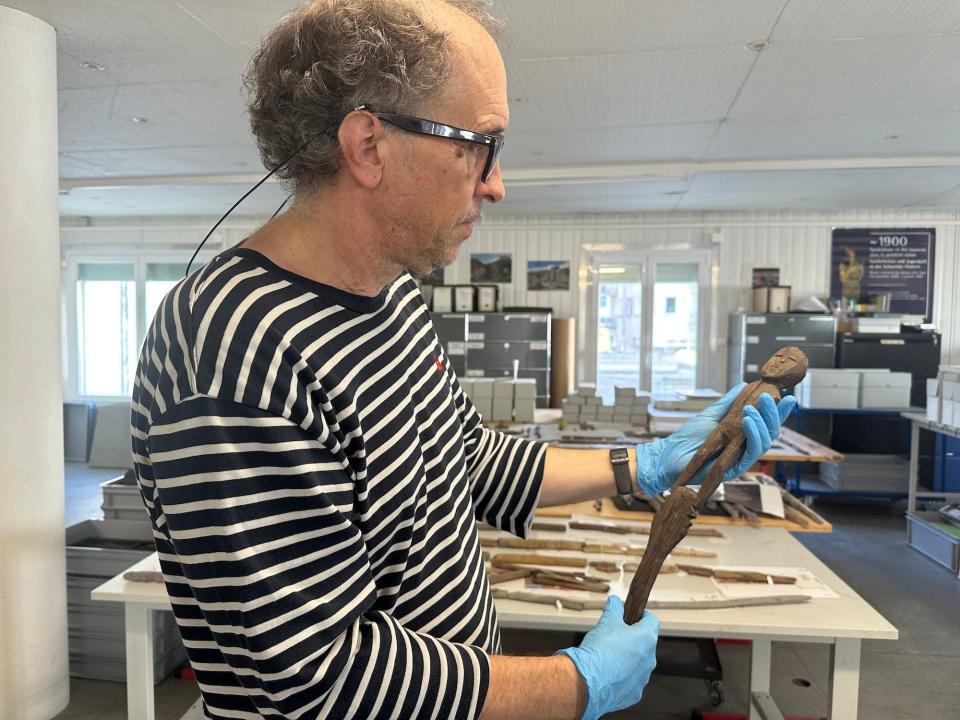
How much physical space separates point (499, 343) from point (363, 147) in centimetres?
705

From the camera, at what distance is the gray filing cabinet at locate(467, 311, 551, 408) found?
781 cm

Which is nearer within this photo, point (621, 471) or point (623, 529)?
point (621, 471)

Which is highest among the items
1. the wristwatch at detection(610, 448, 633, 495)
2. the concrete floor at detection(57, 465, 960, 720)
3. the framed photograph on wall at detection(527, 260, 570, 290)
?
the framed photograph on wall at detection(527, 260, 570, 290)

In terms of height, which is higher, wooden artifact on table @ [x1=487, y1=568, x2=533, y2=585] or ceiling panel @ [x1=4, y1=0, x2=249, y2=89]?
ceiling panel @ [x1=4, y1=0, x2=249, y2=89]

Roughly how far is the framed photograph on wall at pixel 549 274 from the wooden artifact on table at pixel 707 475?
7.01m

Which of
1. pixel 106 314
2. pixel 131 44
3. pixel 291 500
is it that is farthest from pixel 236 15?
pixel 106 314

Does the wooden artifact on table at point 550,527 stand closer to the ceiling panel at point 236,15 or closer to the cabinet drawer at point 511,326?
the ceiling panel at point 236,15

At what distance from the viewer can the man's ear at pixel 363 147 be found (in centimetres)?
83

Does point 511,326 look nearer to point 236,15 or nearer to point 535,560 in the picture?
point 236,15

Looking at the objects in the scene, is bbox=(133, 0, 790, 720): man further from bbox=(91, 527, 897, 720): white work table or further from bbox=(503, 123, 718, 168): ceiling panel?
bbox=(503, 123, 718, 168): ceiling panel

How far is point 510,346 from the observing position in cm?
788

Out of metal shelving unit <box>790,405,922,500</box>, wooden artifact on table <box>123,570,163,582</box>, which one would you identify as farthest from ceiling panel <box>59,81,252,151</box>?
metal shelving unit <box>790,405,922,500</box>

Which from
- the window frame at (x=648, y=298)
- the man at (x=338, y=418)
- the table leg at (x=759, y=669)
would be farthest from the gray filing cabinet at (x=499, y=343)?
the man at (x=338, y=418)

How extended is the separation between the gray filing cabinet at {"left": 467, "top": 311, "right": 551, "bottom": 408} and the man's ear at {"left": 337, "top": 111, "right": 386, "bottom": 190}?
695 centimetres
